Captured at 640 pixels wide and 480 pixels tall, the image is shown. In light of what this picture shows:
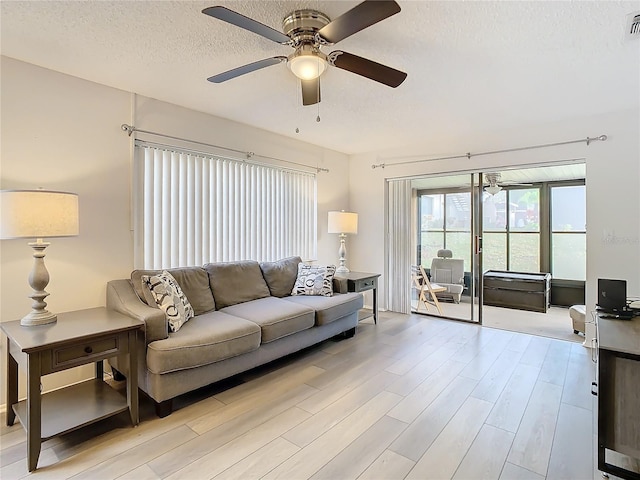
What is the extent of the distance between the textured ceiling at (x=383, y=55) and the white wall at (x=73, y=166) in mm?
163

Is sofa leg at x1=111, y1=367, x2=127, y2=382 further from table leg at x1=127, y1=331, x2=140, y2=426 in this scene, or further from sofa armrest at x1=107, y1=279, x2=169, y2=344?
table leg at x1=127, y1=331, x2=140, y2=426

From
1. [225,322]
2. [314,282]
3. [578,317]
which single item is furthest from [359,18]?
[578,317]

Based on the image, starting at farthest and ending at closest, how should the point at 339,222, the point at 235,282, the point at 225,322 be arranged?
the point at 339,222 < the point at 235,282 < the point at 225,322

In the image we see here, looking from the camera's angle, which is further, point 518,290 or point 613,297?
point 518,290

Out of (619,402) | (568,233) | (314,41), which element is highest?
(314,41)

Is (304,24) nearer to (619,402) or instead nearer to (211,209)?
(211,209)

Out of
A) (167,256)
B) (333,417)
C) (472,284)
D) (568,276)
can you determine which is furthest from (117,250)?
(568,276)

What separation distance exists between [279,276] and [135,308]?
5.71 ft

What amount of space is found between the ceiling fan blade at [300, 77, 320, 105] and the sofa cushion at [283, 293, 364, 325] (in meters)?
1.94

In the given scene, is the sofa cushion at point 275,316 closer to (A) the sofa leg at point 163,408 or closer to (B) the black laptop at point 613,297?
(A) the sofa leg at point 163,408

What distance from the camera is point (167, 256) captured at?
3.30 meters

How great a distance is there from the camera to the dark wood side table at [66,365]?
1805 mm

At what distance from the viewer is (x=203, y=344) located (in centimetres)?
239

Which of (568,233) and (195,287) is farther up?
(568,233)
